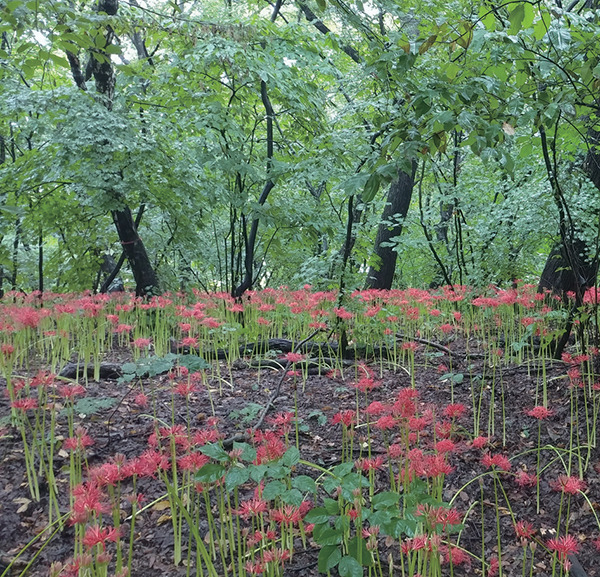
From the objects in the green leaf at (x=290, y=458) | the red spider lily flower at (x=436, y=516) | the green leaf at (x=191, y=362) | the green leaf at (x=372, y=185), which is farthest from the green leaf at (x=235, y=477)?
the green leaf at (x=191, y=362)

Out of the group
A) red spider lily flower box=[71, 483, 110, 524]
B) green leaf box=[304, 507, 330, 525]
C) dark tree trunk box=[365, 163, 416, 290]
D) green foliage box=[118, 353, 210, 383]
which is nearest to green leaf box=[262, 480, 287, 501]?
green leaf box=[304, 507, 330, 525]

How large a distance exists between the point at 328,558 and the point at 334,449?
141 centimetres

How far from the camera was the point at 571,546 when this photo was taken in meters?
1.26

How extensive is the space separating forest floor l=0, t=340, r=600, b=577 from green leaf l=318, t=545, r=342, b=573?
573mm

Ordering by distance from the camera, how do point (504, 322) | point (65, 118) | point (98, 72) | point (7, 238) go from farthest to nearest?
point (7, 238), point (98, 72), point (65, 118), point (504, 322)

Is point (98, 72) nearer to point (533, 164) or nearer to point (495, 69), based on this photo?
point (495, 69)

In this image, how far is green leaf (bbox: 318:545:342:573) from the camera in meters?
1.20

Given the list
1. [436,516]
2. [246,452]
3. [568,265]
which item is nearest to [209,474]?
[246,452]

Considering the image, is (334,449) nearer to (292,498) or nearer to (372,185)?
(292,498)

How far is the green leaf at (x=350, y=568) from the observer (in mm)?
1157

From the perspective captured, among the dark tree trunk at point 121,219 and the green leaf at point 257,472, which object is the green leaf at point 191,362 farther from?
the dark tree trunk at point 121,219

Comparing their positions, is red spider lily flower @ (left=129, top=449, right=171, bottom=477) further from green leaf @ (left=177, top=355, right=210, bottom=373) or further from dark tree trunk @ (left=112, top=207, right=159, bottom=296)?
dark tree trunk @ (left=112, top=207, right=159, bottom=296)

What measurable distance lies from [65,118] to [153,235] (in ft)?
11.8

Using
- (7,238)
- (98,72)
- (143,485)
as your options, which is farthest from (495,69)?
(7,238)
